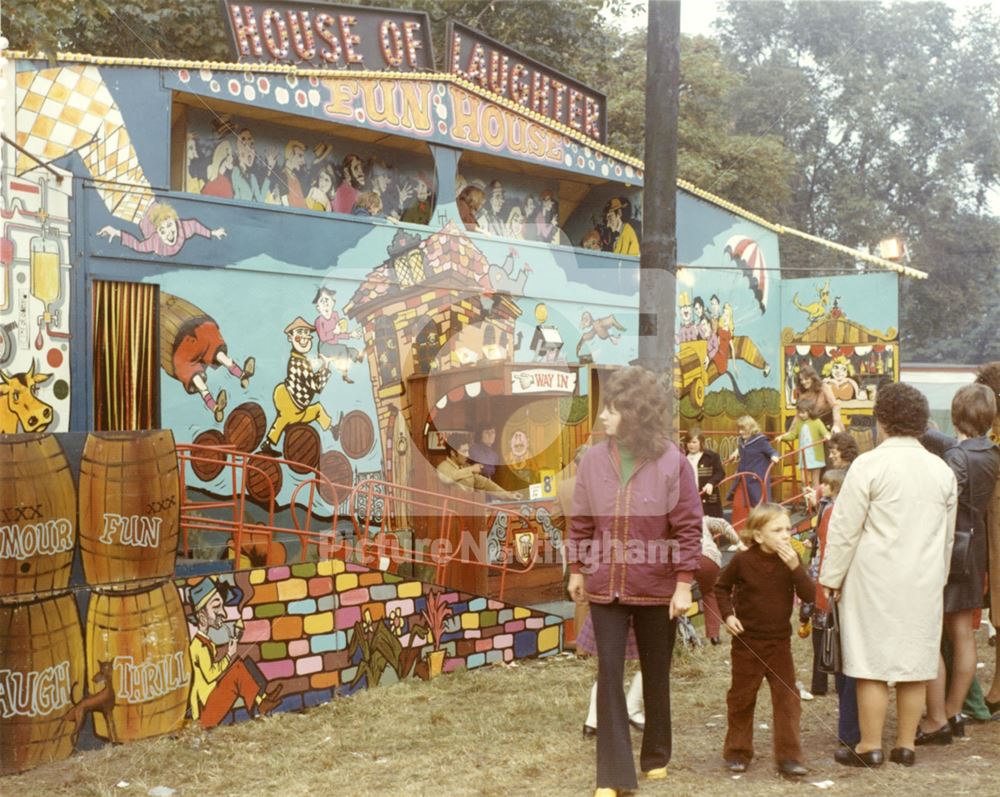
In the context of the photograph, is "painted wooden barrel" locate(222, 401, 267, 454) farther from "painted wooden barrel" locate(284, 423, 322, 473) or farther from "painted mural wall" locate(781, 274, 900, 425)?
"painted mural wall" locate(781, 274, 900, 425)

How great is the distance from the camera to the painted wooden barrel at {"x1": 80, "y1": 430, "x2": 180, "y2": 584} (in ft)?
21.2

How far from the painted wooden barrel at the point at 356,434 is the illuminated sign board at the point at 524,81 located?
5149 millimetres

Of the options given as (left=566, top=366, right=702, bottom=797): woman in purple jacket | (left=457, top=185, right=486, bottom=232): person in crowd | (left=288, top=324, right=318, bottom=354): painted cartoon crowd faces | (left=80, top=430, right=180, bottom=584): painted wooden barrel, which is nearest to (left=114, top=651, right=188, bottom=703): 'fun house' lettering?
(left=80, top=430, right=180, bottom=584): painted wooden barrel

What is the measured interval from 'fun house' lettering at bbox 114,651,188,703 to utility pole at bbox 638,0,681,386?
375cm

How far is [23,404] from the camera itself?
10.0m

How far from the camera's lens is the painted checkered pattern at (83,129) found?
33.8 feet

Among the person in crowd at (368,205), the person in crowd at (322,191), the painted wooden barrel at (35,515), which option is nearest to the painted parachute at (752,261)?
the person in crowd at (368,205)

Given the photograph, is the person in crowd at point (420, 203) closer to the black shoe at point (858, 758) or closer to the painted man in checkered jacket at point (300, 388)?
the painted man in checkered jacket at point (300, 388)

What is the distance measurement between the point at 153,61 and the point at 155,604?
6818mm

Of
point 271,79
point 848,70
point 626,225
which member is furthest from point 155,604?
point 848,70

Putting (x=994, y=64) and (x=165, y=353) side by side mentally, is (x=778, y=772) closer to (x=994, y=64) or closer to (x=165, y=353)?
(x=165, y=353)

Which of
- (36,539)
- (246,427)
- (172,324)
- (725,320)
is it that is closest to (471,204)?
(725,320)

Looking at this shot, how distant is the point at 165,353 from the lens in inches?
439

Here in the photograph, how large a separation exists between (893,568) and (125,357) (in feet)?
26.4
